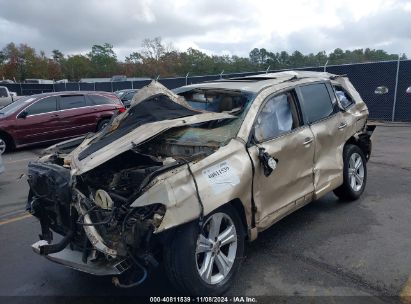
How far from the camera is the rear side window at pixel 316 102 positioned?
4.60 meters

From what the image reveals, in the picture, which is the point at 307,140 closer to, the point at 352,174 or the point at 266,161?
the point at 266,161

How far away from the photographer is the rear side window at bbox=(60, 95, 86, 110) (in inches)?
451

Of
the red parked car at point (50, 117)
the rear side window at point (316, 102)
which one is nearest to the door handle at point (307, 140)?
the rear side window at point (316, 102)

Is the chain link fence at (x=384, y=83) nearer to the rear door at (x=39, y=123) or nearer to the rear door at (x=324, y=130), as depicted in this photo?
the rear door at (x=39, y=123)

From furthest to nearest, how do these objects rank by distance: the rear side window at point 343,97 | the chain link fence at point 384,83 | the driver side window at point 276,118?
the chain link fence at point 384,83, the rear side window at point 343,97, the driver side window at point 276,118

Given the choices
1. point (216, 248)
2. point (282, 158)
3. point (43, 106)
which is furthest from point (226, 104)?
point (43, 106)

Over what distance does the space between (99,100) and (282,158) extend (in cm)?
944

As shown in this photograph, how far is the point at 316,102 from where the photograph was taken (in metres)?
4.83

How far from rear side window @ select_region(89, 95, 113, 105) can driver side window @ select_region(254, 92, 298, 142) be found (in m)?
8.89

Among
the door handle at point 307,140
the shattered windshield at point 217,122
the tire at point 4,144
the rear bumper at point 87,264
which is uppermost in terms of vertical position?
the shattered windshield at point 217,122

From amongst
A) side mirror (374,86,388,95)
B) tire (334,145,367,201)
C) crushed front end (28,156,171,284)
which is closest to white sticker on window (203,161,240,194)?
crushed front end (28,156,171,284)

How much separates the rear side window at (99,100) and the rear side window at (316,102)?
858 centimetres

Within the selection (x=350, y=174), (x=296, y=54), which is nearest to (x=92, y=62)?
(x=296, y=54)

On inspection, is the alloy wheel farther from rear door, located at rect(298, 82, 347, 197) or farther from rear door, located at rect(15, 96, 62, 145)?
rear door, located at rect(15, 96, 62, 145)
